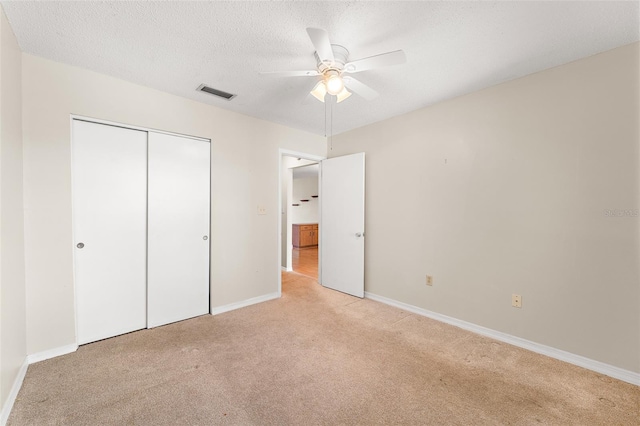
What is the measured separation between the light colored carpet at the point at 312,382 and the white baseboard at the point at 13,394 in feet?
0.11

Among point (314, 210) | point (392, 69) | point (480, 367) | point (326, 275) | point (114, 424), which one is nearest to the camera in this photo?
point (114, 424)

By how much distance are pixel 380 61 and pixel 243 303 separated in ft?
9.94

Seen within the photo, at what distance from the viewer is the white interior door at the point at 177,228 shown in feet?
9.09

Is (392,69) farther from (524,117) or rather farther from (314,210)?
(314,210)

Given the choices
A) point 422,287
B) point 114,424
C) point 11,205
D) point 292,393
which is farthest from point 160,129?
point 422,287

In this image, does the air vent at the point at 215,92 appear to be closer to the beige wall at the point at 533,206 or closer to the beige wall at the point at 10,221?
the beige wall at the point at 10,221

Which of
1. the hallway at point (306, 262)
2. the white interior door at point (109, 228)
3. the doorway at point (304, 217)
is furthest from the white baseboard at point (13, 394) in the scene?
the doorway at point (304, 217)

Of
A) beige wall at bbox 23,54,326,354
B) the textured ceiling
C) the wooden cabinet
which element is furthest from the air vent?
the wooden cabinet

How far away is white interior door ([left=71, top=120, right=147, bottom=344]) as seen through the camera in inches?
93.4

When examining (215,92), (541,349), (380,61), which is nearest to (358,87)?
(380,61)

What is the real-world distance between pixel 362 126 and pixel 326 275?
7.66 ft

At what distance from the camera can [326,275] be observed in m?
4.26

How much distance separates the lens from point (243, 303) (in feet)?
11.2

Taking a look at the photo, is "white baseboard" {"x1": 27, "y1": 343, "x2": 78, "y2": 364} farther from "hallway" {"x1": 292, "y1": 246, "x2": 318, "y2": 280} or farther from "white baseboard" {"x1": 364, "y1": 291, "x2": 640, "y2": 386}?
"white baseboard" {"x1": 364, "y1": 291, "x2": 640, "y2": 386}
